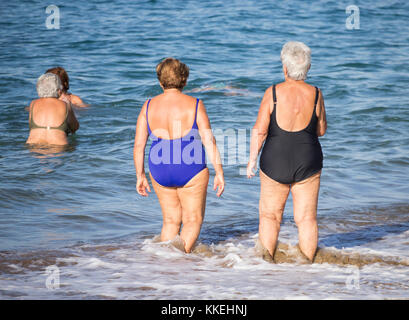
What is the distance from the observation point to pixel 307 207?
4652mm

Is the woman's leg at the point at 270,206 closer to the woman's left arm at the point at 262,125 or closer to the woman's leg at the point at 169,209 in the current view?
the woman's left arm at the point at 262,125

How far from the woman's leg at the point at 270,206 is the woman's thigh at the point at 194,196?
492 mm

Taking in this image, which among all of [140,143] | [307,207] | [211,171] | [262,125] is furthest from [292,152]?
[211,171]

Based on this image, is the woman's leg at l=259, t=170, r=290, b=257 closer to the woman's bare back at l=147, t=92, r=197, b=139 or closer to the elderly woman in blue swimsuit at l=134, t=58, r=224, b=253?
the elderly woman in blue swimsuit at l=134, t=58, r=224, b=253

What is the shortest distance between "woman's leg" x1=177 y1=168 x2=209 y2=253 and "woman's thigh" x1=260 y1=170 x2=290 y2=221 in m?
0.50

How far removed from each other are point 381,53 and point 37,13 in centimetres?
1482

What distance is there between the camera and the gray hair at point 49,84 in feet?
27.7

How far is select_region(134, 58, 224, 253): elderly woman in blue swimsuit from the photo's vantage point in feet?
15.5

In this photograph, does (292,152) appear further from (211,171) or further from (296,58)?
(211,171)

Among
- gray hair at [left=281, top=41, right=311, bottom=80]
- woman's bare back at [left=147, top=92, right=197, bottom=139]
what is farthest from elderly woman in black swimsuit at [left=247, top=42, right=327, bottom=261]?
woman's bare back at [left=147, top=92, right=197, bottom=139]

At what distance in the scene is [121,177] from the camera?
8.25 meters

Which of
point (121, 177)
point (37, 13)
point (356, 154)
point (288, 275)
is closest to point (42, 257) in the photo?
point (288, 275)
